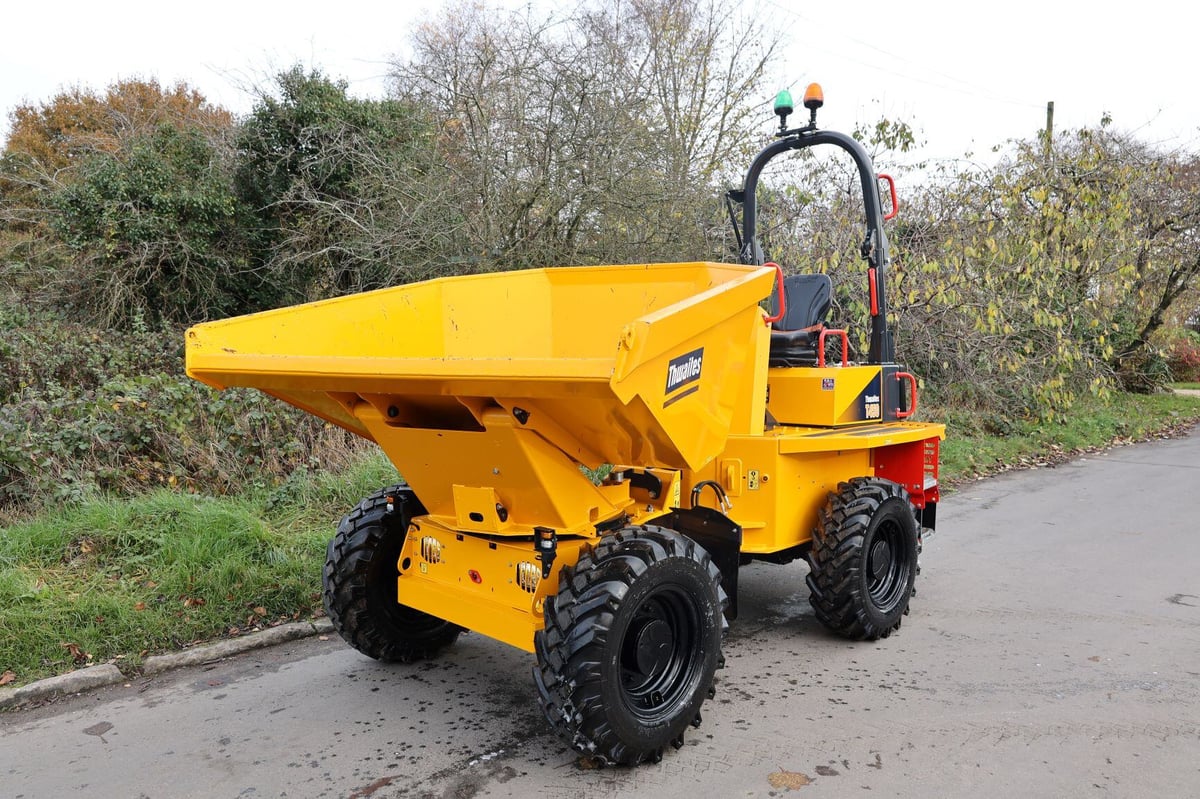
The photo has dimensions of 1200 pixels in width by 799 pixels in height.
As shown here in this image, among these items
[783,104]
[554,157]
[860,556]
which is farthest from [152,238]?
[860,556]

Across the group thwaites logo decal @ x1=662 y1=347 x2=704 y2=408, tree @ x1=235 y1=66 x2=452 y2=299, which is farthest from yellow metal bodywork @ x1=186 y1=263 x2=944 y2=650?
tree @ x1=235 y1=66 x2=452 y2=299

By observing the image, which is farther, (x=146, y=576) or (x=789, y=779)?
(x=146, y=576)

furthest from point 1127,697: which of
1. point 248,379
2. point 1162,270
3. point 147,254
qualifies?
point 1162,270

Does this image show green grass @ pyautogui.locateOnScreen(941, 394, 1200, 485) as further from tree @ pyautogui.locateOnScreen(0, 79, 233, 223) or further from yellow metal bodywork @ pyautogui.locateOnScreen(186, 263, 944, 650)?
tree @ pyautogui.locateOnScreen(0, 79, 233, 223)

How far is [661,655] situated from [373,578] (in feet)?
4.68

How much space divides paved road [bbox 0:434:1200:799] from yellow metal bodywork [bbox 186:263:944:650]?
52cm

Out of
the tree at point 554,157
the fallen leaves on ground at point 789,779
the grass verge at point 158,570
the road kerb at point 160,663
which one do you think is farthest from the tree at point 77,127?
the fallen leaves on ground at point 789,779

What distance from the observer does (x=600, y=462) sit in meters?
3.23

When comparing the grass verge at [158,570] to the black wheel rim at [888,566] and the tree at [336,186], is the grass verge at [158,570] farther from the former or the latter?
the tree at [336,186]

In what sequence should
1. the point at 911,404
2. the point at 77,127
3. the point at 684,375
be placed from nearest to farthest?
the point at 684,375 < the point at 911,404 < the point at 77,127

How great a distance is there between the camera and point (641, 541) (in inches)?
123

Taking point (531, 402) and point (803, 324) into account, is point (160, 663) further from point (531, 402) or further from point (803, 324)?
point (803, 324)

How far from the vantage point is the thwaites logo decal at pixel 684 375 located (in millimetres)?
2873

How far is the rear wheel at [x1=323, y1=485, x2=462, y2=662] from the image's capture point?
3.84 metres
